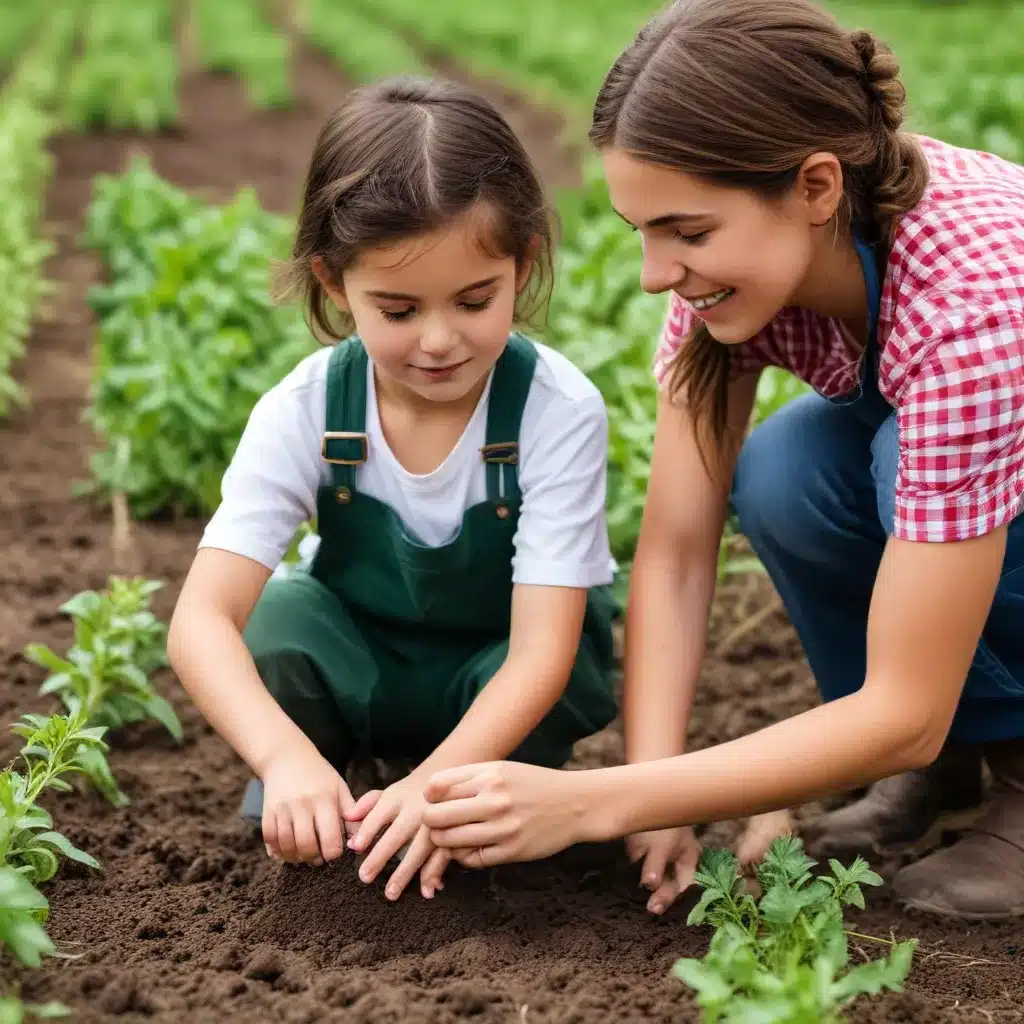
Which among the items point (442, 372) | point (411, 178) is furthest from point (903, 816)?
point (411, 178)

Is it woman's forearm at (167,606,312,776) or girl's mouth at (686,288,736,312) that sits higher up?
girl's mouth at (686,288,736,312)

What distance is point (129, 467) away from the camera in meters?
3.92

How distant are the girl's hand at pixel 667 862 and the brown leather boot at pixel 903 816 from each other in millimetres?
374

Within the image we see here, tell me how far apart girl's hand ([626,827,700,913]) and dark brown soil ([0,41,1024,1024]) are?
1.5 inches

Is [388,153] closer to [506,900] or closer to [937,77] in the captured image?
[506,900]

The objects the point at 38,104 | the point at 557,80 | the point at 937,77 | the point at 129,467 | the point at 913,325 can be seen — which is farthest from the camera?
the point at 557,80

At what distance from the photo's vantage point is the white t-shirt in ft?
7.17

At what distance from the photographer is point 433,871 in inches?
77.3

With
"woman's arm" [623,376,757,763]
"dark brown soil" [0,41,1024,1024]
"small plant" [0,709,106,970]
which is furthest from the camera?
"woman's arm" [623,376,757,763]

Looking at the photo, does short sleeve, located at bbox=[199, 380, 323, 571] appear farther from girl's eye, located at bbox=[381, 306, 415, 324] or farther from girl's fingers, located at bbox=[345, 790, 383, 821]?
girl's fingers, located at bbox=[345, 790, 383, 821]

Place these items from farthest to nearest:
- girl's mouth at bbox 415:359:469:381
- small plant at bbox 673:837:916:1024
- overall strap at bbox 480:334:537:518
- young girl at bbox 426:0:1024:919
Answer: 1. overall strap at bbox 480:334:537:518
2. girl's mouth at bbox 415:359:469:381
3. young girl at bbox 426:0:1024:919
4. small plant at bbox 673:837:916:1024

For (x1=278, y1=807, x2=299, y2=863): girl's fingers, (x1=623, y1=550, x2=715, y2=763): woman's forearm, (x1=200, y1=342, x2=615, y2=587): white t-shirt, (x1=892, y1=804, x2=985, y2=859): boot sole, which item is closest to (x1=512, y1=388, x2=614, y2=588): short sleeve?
(x1=200, y1=342, x2=615, y2=587): white t-shirt

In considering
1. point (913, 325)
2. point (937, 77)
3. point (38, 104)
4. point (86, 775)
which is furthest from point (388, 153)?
point (38, 104)

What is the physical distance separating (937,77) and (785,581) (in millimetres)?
6765
